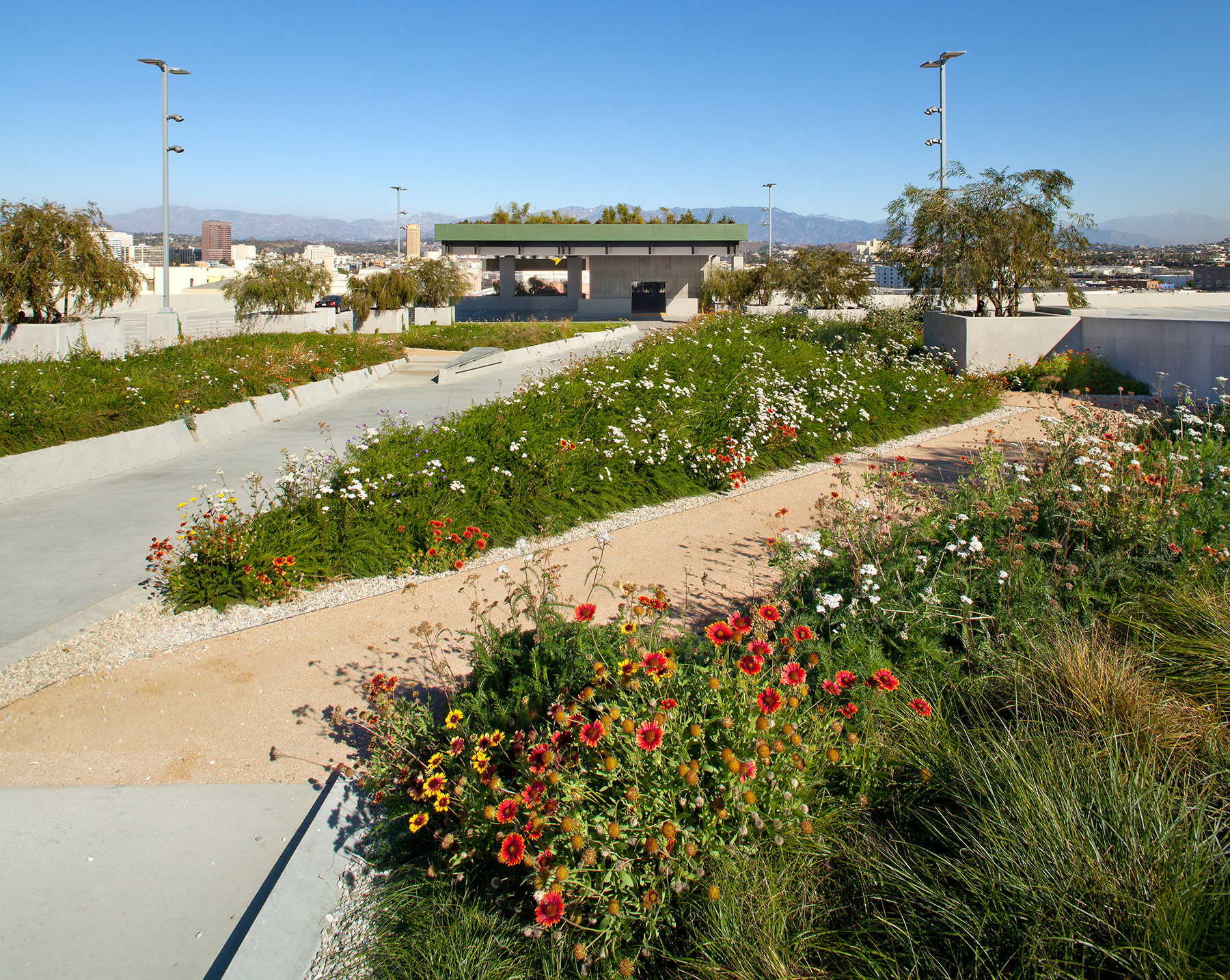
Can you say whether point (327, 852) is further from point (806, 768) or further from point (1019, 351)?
point (1019, 351)

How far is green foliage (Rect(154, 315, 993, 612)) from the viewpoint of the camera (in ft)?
21.4

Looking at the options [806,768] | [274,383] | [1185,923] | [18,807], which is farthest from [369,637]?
[274,383]

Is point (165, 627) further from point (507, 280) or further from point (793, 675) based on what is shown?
point (507, 280)

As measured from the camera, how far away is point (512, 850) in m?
2.54

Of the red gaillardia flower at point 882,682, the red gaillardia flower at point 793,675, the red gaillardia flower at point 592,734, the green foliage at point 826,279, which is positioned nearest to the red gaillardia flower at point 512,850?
the red gaillardia flower at point 592,734

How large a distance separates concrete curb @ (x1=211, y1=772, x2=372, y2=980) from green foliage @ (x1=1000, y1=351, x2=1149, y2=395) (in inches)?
525

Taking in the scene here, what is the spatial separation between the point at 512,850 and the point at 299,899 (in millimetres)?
996

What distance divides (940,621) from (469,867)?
264 cm

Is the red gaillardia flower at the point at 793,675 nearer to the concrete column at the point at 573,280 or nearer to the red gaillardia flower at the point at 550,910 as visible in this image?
the red gaillardia flower at the point at 550,910

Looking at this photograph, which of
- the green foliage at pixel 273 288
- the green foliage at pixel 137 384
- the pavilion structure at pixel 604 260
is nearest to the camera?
the green foliage at pixel 137 384

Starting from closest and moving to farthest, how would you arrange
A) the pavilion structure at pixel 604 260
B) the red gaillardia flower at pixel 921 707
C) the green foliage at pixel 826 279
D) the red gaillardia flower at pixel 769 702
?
1. the red gaillardia flower at pixel 769 702
2. the red gaillardia flower at pixel 921 707
3. the green foliage at pixel 826 279
4. the pavilion structure at pixel 604 260

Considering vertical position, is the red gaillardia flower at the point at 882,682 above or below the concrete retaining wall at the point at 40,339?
below

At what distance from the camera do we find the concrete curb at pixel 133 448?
8.31 m

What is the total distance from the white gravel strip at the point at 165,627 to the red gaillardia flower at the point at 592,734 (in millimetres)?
2749
